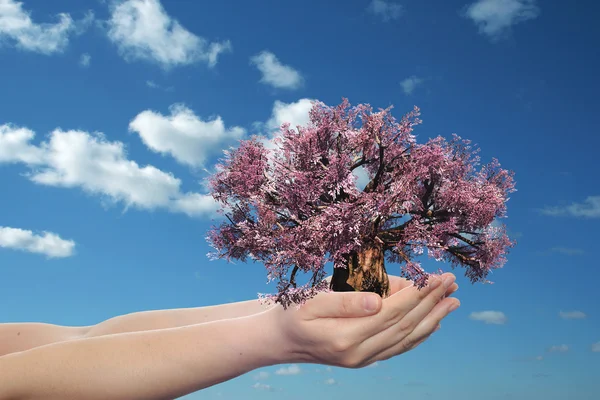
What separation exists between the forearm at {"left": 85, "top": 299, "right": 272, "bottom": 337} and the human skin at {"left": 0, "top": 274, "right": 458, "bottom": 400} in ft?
4.25

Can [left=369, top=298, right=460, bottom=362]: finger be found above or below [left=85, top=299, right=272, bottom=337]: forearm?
below

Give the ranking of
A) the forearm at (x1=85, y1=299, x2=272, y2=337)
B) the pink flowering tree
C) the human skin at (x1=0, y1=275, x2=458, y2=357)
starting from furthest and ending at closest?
1. the forearm at (x1=85, y1=299, x2=272, y2=337)
2. the human skin at (x1=0, y1=275, x2=458, y2=357)
3. the pink flowering tree

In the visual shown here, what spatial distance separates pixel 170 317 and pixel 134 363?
1.67 meters

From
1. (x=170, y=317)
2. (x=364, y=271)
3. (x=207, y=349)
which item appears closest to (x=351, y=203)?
(x=364, y=271)

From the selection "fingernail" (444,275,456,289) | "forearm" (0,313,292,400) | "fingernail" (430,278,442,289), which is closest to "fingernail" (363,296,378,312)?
"fingernail" (430,278,442,289)

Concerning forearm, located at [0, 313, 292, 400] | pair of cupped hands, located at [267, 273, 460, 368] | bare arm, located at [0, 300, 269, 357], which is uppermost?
bare arm, located at [0, 300, 269, 357]

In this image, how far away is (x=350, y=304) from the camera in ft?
11.8

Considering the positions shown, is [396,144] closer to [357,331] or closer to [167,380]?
[357,331]

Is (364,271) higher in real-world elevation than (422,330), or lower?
higher

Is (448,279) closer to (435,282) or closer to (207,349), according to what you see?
(435,282)

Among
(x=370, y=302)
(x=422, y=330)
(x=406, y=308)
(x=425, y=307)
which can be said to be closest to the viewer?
(x=370, y=302)

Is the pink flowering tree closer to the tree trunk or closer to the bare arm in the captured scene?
the tree trunk

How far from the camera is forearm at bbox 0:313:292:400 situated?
3639mm

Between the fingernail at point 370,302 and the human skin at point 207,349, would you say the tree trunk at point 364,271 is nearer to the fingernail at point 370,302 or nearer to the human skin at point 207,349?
the human skin at point 207,349
